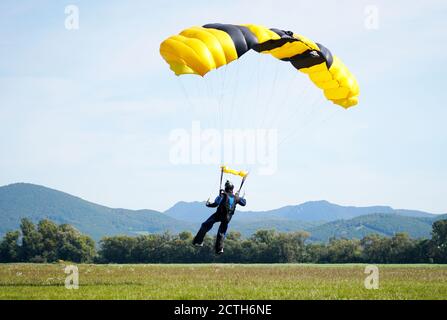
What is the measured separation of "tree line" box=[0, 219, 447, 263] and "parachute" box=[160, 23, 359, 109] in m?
53.3

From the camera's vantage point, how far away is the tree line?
75062 millimetres

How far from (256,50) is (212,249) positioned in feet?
194

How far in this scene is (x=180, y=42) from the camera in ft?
58.5

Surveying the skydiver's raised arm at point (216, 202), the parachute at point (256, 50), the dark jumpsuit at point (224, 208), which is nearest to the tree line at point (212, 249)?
the parachute at point (256, 50)

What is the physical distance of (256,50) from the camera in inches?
779

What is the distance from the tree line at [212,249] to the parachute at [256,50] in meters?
53.3

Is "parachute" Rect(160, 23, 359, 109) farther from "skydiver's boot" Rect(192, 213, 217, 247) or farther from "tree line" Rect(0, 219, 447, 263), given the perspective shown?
"tree line" Rect(0, 219, 447, 263)

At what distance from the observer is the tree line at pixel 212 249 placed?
75.1m

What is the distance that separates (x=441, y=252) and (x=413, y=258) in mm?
3098

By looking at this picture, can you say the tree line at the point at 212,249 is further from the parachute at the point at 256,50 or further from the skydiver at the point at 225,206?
the skydiver at the point at 225,206

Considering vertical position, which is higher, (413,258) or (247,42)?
(247,42)

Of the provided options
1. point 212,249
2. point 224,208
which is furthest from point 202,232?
point 212,249
